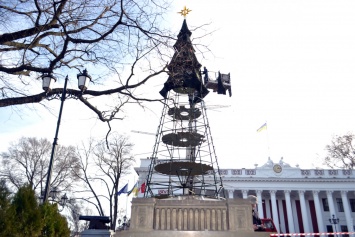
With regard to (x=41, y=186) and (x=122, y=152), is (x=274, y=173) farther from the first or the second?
(x=41, y=186)

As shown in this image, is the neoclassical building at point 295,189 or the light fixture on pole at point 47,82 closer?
the light fixture on pole at point 47,82

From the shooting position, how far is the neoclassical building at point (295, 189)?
41.9 meters

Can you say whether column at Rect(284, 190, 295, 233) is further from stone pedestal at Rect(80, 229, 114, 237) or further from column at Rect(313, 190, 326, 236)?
stone pedestal at Rect(80, 229, 114, 237)

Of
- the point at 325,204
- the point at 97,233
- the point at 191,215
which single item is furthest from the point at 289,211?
the point at 191,215

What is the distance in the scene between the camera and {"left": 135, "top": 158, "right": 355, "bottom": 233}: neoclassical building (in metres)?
41.9

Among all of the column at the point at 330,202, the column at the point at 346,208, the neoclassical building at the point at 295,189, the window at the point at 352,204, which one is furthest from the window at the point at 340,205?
the column at the point at 330,202

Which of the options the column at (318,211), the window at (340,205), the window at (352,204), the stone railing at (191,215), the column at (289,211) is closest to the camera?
the stone railing at (191,215)

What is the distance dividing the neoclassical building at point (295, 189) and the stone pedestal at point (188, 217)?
33.4 m

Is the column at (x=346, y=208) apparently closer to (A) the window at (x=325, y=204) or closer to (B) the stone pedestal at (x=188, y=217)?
(A) the window at (x=325, y=204)

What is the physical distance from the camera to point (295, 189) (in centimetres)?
4281

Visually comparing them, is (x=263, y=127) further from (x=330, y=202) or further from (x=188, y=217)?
(x=188, y=217)

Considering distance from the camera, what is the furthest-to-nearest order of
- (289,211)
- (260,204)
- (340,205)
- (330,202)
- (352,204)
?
(352,204) → (340,205) → (330,202) → (289,211) → (260,204)

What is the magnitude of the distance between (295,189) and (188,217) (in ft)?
131

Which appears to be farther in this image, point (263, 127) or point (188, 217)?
point (263, 127)
